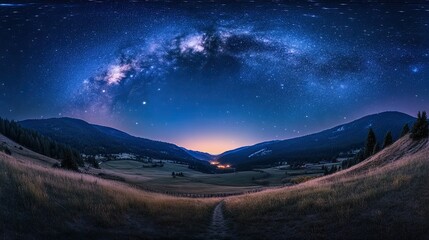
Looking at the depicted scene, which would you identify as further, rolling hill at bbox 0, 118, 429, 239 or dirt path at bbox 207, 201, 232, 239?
dirt path at bbox 207, 201, 232, 239

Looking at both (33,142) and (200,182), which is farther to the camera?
(200,182)

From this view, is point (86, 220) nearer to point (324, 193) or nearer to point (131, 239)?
point (131, 239)

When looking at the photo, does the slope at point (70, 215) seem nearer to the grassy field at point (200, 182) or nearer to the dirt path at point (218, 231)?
the dirt path at point (218, 231)

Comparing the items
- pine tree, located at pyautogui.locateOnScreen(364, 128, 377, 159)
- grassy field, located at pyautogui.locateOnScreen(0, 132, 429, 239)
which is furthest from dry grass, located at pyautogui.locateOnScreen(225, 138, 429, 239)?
pine tree, located at pyautogui.locateOnScreen(364, 128, 377, 159)

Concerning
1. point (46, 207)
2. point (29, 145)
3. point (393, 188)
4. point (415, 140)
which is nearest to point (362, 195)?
point (393, 188)

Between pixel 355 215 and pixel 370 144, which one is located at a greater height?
pixel 370 144

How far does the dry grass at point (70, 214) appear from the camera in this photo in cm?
966

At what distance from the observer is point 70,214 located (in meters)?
11.4

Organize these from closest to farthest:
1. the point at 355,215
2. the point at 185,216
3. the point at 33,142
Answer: the point at 355,215
the point at 185,216
the point at 33,142

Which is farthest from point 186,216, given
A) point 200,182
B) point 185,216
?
point 200,182

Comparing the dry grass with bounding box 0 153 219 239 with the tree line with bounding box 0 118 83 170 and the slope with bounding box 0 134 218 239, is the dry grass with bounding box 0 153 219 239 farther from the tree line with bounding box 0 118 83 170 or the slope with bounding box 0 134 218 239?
the tree line with bounding box 0 118 83 170

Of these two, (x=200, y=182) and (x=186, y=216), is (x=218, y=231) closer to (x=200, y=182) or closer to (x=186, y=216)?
(x=186, y=216)

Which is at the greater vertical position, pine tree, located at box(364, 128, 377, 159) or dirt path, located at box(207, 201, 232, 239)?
pine tree, located at box(364, 128, 377, 159)

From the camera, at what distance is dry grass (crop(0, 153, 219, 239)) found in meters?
9.66
